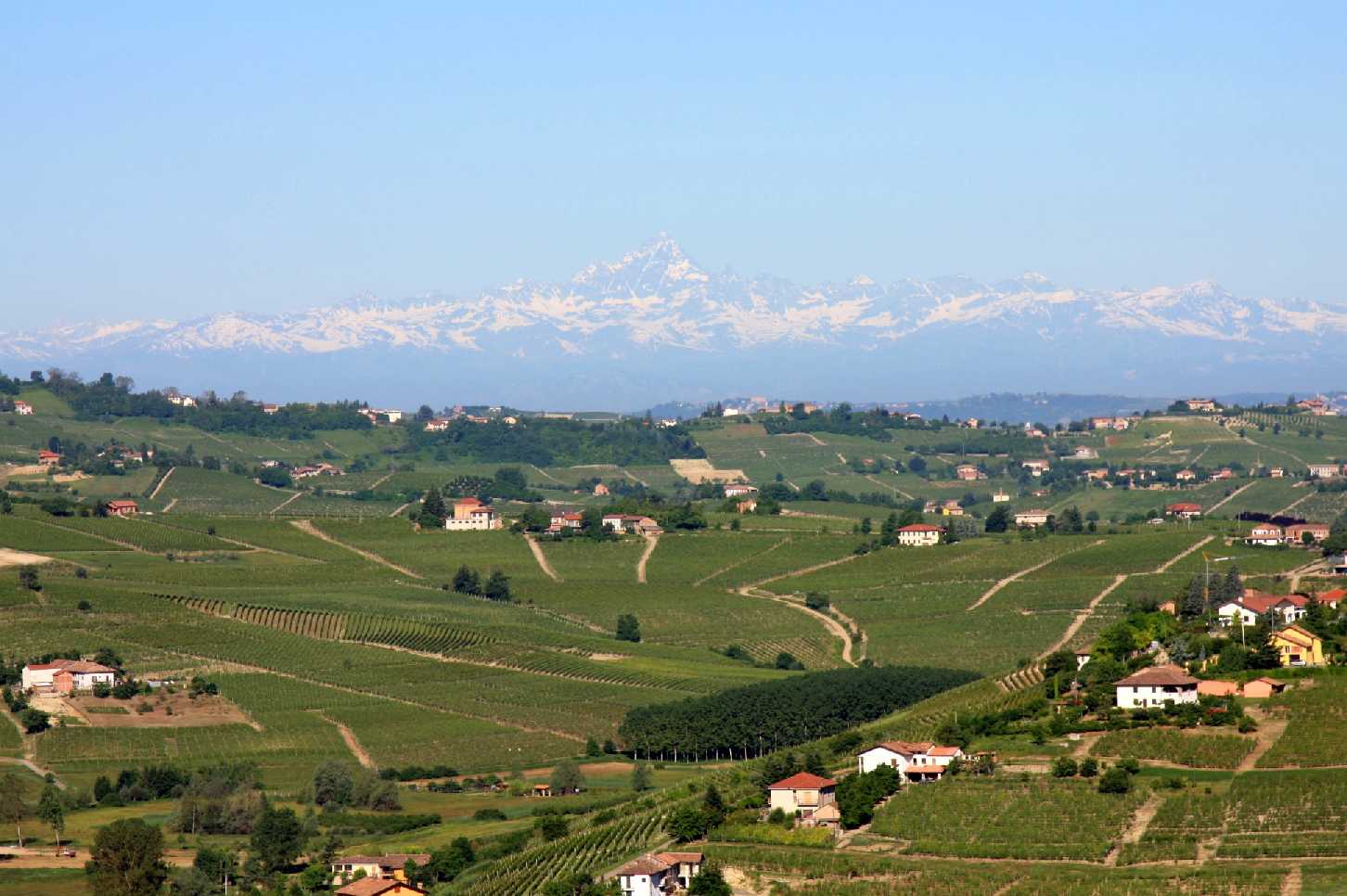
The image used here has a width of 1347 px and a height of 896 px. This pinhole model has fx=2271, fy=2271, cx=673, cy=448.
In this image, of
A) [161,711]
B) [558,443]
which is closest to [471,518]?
[161,711]

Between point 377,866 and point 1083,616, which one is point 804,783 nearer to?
point 377,866

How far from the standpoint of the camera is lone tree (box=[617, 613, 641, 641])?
9819cm

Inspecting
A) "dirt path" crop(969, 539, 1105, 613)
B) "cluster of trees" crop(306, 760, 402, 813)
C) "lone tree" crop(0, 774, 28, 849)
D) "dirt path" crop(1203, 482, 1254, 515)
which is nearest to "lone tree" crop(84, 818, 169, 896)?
"lone tree" crop(0, 774, 28, 849)

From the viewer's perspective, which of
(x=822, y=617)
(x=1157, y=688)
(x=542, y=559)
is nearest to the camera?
(x=1157, y=688)

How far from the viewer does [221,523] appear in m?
126

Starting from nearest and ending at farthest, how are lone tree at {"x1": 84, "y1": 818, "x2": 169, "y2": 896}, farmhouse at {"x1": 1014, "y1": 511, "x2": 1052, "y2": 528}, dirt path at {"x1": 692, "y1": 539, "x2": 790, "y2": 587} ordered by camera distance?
lone tree at {"x1": 84, "y1": 818, "x2": 169, "y2": 896} < dirt path at {"x1": 692, "y1": 539, "x2": 790, "y2": 587} < farmhouse at {"x1": 1014, "y1": 511, "x2": 1052, "y2": 528}

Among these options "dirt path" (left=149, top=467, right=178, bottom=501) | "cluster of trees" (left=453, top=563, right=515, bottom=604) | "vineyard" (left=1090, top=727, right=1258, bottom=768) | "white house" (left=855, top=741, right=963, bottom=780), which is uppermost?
"dirt path" (left=149, top=467, right=178, bottom=501)

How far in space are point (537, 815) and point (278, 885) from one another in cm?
876

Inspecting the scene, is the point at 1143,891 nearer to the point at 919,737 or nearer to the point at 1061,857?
the point at 1061,857

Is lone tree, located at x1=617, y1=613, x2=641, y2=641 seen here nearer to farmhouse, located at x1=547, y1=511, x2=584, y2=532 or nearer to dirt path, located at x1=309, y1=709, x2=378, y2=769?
dirt path, located at x1=309, y1=709, x2=378, y2=769

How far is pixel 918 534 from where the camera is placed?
392ft

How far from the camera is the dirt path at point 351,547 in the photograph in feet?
378

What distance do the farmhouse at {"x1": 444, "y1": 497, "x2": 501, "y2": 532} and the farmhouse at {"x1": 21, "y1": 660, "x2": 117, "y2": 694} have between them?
47095mm

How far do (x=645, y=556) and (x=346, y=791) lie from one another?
5307cm
